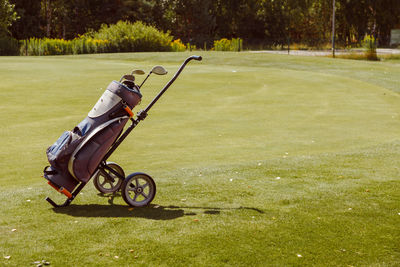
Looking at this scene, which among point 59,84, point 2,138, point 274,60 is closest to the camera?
point 2,138

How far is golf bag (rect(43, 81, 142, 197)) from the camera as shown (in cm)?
604

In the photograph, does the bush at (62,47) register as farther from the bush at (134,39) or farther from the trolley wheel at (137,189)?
the trolley wheel at (137,189)

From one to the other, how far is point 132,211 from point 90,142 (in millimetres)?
912

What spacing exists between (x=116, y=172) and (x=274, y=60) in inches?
987

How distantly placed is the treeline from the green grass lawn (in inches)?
1854

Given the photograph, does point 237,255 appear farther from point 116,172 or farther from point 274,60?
point 274,60

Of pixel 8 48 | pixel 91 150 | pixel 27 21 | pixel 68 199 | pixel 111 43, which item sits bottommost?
pixel 68 199

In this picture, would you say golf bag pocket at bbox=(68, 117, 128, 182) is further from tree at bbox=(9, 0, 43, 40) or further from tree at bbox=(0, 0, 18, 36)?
tree at bbox=(9, 0, 43, 40)

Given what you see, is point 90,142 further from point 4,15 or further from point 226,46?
point 4,15

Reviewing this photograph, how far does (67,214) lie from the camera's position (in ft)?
20.3

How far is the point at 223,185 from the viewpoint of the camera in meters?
7.46

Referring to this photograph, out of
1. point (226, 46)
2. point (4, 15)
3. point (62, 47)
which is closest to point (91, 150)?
point (62, 47)

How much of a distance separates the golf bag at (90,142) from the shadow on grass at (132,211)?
27cm

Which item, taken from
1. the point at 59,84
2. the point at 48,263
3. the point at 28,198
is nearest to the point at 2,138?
the point at 28,198
